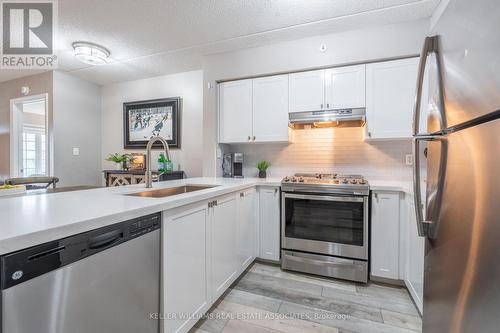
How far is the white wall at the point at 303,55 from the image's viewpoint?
224cm

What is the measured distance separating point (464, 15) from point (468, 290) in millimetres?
901

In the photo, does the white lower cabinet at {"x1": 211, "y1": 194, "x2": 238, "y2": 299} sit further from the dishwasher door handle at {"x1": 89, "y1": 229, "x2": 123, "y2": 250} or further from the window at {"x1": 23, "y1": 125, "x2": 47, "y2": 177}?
the window at {"x1": 23, "y1": 125, "x2": 47, "y2": 177}

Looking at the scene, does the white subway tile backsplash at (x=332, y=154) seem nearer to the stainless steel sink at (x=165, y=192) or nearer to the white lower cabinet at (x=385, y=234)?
the white lower cabinet at (x=385, y=234)

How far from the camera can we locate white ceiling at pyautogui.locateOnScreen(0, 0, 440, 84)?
2033 mm

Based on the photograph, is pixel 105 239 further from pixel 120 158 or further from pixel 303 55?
pixel 120 158

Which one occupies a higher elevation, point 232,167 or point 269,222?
point 232,167

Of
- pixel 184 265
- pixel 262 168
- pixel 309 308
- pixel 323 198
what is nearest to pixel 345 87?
pixel 323 198

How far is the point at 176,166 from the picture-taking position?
149 inches

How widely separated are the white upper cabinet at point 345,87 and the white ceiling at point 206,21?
44cm

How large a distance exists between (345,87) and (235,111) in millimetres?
1309

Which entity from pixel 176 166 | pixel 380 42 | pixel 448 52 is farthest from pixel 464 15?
pixel 176 166

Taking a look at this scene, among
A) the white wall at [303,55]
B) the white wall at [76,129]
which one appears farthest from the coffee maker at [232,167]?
the white wall at [76,129]

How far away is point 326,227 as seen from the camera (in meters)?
2.21

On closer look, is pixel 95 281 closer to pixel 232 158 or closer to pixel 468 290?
pixel 468 290
